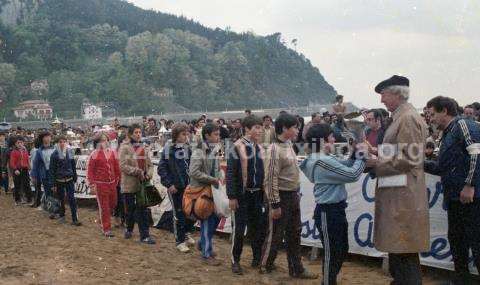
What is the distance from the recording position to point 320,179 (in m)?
4.91

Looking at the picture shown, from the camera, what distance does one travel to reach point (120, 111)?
101312 mm

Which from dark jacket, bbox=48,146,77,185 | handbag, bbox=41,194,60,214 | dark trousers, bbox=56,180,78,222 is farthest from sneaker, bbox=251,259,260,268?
handbag, bbox=41,194,60,214

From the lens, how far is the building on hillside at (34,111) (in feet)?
278

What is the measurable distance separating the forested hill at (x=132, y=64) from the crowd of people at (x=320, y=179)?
288ft

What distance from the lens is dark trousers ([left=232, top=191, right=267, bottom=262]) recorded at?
602cm

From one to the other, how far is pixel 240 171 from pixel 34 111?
87.4 m

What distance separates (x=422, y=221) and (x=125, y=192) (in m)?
4.93

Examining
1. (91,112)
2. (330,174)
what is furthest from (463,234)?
(91,112)

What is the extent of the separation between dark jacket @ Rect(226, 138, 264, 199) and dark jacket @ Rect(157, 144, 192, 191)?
1.42m

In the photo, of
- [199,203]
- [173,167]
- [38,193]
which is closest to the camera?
[199,203]

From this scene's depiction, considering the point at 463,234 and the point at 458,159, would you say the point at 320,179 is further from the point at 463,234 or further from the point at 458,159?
the point at 463,234

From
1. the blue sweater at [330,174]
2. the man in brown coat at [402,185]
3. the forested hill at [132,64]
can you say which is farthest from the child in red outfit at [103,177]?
the forested hill at [132,64]

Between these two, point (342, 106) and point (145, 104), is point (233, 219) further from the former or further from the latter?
point (145, 104)

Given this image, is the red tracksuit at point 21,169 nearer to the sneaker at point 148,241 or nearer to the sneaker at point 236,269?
the sneaker at point 148,241
